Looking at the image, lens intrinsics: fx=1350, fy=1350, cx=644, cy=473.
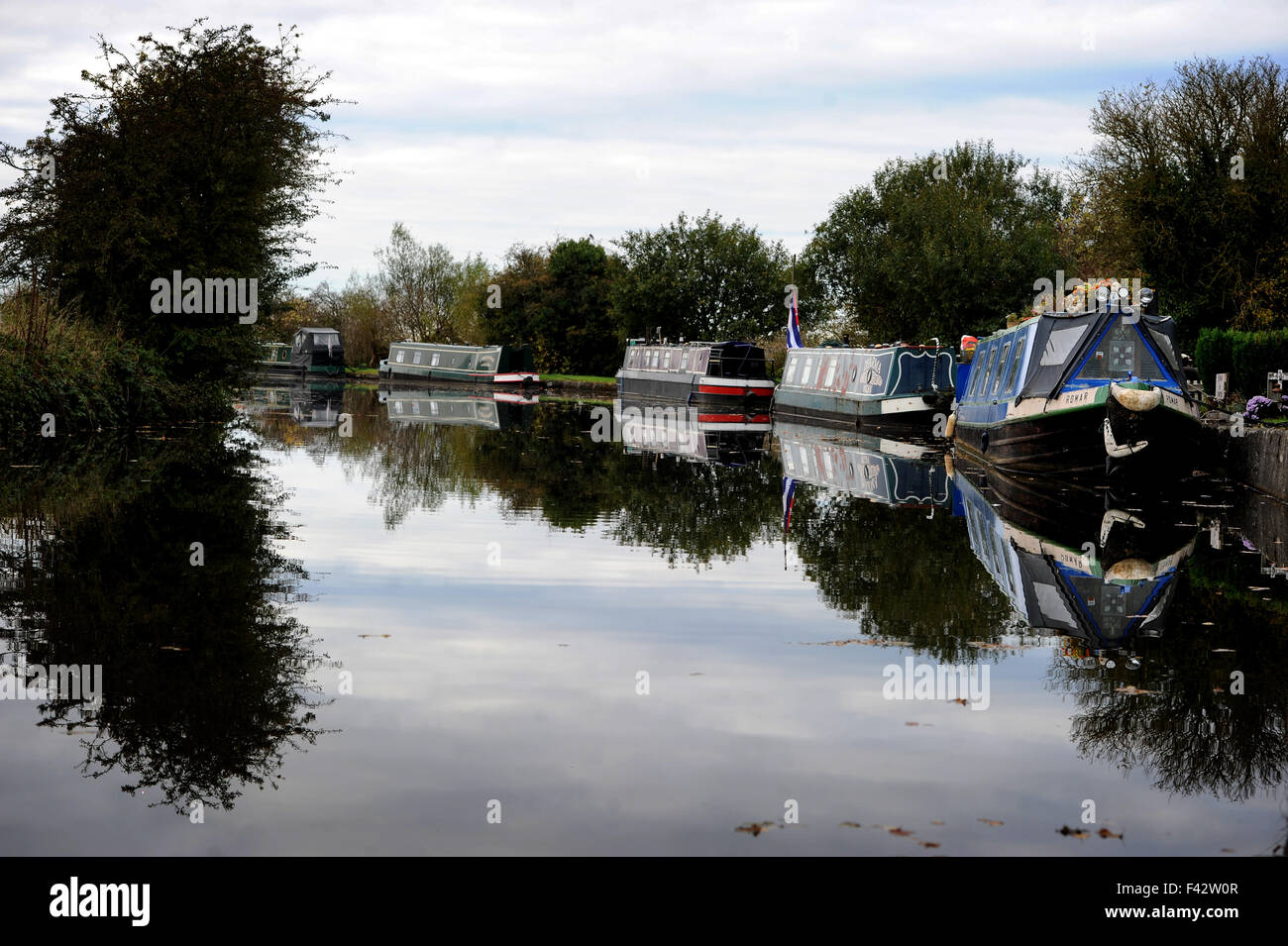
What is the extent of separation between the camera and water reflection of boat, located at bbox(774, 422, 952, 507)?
18.5 metres

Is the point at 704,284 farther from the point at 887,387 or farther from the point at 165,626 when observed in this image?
the point at 165,626

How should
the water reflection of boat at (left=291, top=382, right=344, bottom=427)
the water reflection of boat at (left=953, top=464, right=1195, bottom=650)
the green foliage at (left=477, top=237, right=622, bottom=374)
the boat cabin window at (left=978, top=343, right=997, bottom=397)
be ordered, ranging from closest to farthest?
the water reflection of boat at (left=953, top=464, right=1195, bottom=650) < the boat cabin window at (left=978, top=343, right=997, bottom=397) < the water reflection of boat at (left=291, top=382, right=344, bottom=427) < the green foliage at (left=477, top=237, right=622, bottom=374)

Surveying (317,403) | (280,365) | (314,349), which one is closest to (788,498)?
(317,403)

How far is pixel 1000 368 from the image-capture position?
2375 cm

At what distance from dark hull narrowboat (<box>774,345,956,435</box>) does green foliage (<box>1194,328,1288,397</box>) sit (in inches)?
281

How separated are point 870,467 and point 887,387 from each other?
11325 mm

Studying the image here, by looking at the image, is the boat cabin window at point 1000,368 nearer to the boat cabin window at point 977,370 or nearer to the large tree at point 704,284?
the boat cabin window at point 977,370

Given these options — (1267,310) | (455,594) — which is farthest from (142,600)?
(1267,310)

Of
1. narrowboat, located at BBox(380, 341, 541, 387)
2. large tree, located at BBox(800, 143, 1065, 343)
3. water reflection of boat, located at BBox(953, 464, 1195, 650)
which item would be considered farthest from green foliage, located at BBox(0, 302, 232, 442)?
narrowboat, located at BBox(380, 341, 541, 387)

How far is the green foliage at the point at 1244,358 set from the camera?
872 inches

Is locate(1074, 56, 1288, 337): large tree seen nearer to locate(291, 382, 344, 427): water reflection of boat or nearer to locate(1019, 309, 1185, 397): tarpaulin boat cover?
locate(1019, 309, 1185, 397): tarpaulin boat cover

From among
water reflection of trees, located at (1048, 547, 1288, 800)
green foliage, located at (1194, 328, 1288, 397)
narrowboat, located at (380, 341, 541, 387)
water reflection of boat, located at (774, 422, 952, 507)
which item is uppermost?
narrowboat, located at (380, 341, 541, 387)

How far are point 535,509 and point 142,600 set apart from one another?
717cm
